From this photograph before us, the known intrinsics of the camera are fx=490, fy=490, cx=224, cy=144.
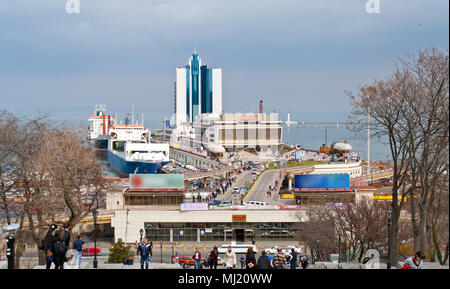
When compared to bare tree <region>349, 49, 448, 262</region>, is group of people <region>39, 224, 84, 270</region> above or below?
below

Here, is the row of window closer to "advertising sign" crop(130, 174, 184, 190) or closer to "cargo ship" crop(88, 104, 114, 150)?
"advertising sign" crop(130, 174, 184, 190)

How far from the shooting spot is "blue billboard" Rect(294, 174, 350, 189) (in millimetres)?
25312

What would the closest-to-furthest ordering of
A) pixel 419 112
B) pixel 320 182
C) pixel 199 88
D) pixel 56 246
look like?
1. pixel 56 246
2. pixel 419 112
3. pixel 320 182
4. pixel 199 88

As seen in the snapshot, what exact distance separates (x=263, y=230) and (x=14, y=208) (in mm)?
11621

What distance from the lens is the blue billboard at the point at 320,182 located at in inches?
997

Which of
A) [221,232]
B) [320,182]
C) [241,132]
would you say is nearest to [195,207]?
[221,232]

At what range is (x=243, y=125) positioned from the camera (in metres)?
70.3

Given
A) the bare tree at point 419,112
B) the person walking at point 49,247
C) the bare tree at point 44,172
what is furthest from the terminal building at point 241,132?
the person walking at point 49,247

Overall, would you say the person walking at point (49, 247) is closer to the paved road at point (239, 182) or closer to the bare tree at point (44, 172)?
the bare tree at point (44, 172)

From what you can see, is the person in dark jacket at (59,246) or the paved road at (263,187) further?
the paved road at (263,187)

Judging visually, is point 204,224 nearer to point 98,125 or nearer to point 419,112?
point 419,112

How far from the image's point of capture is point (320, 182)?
2544 cm

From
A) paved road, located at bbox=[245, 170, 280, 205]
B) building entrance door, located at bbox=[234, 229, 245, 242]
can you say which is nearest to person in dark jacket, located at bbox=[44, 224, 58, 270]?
building entrance door, located at bbox=[234, 229, 245, 242]

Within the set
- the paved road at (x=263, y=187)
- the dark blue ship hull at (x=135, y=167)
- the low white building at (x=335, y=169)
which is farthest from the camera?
the dark blue ship hull at (x=135, y=167)
